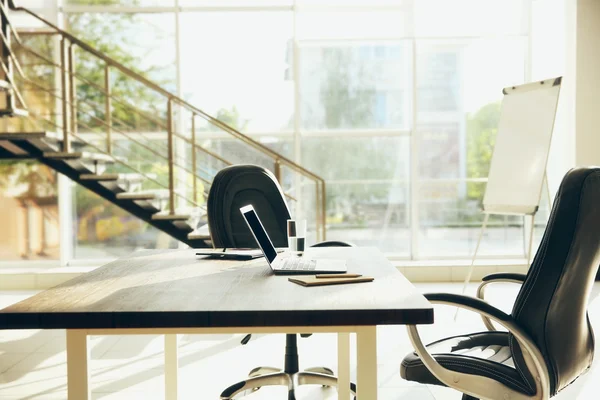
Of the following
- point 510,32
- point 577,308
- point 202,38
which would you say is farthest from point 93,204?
point 577,308

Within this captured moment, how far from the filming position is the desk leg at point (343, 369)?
2.30 m

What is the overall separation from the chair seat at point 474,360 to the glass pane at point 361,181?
14.4 feet

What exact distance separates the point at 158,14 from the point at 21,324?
5.41 meters

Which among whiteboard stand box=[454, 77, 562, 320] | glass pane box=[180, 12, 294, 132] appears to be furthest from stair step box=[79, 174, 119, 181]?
whiteboard stand box=[454, 77, 562, 320]

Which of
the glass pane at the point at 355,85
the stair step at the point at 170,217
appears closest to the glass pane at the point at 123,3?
the glass pane at the point at 355,85

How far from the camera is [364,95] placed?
6582 millimetres

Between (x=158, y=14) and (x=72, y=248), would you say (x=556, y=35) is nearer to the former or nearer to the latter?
(x=158, y=14)

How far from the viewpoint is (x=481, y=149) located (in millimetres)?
6578


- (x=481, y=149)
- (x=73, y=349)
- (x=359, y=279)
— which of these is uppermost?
(x=481, y=149)

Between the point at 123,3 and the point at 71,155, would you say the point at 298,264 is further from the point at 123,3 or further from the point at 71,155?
the point at 123,3

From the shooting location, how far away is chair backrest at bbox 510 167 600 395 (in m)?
1.62

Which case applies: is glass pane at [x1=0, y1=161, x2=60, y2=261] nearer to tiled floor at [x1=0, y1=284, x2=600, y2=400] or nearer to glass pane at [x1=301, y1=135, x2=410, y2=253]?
tiled floor at [x1=0, y1=284, x2=600, y2=400]

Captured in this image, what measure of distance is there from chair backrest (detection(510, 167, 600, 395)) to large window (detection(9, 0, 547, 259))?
486cm

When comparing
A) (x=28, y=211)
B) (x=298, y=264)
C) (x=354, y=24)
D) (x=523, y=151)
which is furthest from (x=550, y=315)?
(x=28, y=211)
